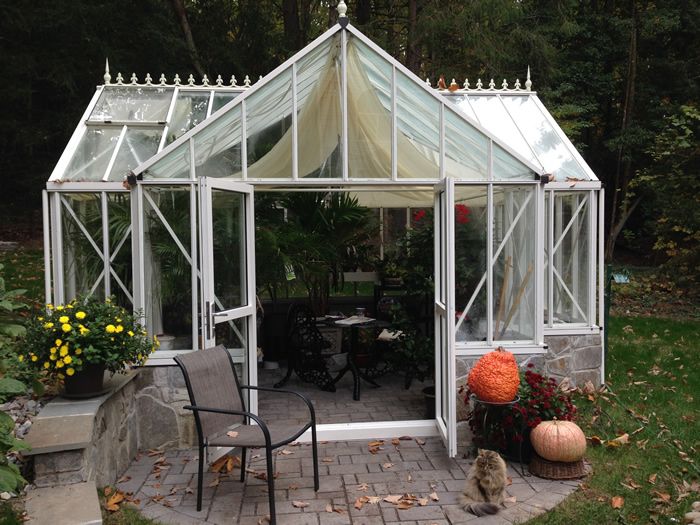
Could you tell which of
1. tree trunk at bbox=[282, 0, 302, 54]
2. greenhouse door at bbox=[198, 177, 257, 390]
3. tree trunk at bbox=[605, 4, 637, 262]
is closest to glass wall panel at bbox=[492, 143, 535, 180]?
greenhouse door at bbox=[198, 177, 257, 390]

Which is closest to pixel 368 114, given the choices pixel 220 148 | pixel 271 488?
pixel 220 148

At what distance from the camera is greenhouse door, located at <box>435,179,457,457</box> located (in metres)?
4.41

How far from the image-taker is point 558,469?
4.17 meters

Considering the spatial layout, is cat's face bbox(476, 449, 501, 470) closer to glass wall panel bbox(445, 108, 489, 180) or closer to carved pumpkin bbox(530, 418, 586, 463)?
carved pumpkin bbox(530, 418, 586, 463)

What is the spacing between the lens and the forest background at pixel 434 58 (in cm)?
1103

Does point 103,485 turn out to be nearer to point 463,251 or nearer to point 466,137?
point 463,251

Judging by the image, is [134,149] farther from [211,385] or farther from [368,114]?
[211,385]

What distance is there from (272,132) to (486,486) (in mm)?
3064

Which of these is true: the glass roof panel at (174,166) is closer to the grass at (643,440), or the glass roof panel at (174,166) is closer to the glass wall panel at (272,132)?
the glass wall panel at (272,132)

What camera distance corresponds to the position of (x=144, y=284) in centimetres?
483

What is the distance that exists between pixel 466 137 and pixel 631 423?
9.24 ft

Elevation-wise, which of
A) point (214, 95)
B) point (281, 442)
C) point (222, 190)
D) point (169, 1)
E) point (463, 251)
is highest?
point (169, 1)

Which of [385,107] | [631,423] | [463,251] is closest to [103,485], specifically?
[463,251]

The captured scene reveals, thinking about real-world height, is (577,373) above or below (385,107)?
below
